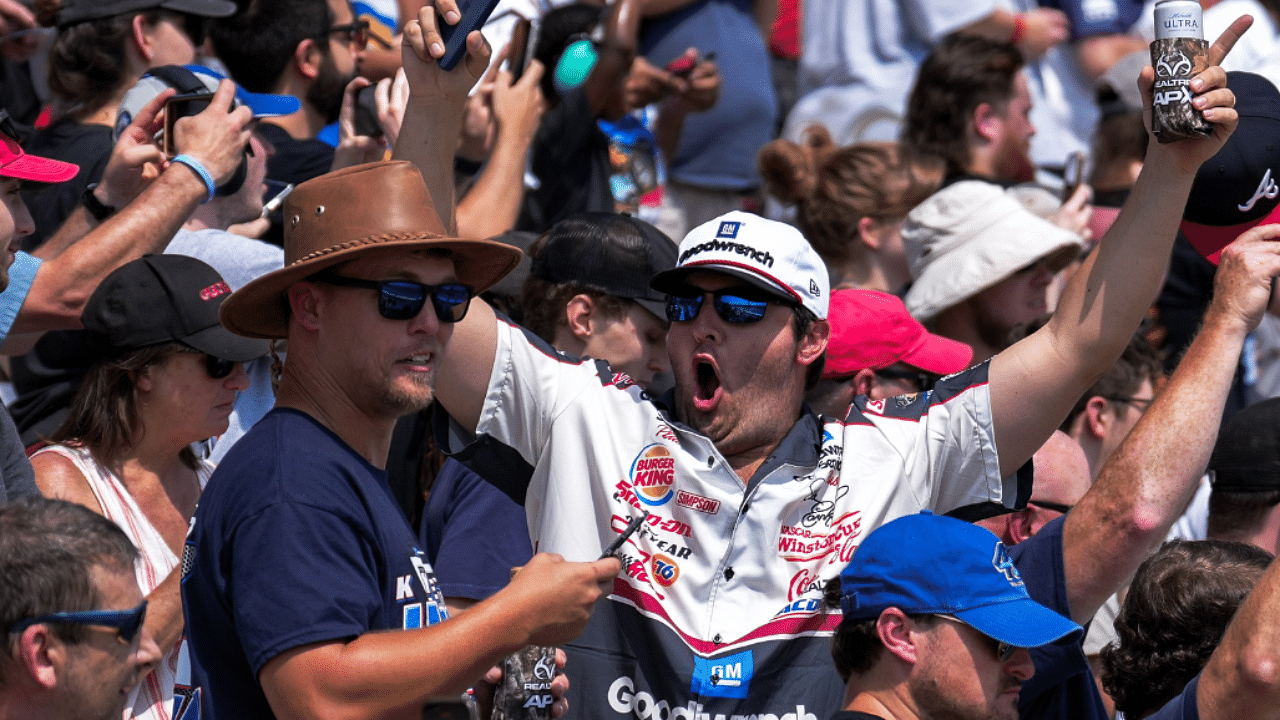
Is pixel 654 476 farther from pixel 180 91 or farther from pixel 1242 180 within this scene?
pixel 180 91

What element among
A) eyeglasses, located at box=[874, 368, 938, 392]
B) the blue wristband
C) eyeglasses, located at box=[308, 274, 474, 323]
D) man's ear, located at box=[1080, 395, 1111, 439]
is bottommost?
man's ear, located at box=[1080, 395, 1111, 439]

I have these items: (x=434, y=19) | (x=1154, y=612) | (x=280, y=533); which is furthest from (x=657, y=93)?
(x=280, y=533)

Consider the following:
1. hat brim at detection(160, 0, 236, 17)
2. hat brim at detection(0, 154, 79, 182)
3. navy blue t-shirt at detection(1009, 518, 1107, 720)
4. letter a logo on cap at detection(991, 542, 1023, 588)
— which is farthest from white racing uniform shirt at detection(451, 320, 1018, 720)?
hat brim at detection(160, 0, 236, 17)

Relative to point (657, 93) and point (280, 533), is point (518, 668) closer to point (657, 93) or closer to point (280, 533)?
point (280, 533)

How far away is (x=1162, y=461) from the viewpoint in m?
3.56

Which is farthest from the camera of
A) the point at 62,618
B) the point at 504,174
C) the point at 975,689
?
the point at 504,174

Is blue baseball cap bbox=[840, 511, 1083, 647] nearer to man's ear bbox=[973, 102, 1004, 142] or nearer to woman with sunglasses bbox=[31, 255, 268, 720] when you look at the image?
woman with sunglasses bbox=[31, 255, 268, 720]

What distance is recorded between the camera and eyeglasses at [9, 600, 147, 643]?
2717mm

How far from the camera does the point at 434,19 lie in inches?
149

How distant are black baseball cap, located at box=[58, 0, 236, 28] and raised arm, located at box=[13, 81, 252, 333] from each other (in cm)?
85

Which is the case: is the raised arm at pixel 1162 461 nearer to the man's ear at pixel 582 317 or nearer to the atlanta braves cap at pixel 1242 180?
the atlanta braves cap at pixel 1242 180

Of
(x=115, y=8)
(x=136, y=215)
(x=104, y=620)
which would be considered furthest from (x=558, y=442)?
(x=115, y=8)

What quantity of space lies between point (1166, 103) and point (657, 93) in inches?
155

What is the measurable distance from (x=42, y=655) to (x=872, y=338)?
2793 millimetres
